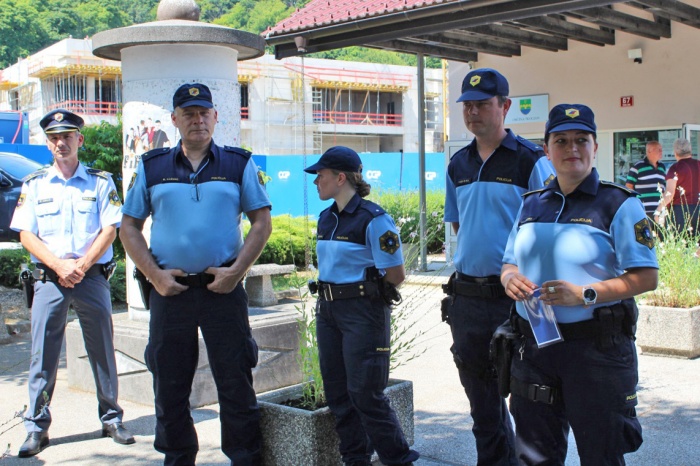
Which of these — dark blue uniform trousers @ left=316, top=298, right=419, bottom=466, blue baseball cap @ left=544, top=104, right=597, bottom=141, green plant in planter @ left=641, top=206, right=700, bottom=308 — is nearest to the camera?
blue baseball cap @ left=544, top=104, right=597, bottom=141

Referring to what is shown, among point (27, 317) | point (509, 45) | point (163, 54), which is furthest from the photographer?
point (509, 45)

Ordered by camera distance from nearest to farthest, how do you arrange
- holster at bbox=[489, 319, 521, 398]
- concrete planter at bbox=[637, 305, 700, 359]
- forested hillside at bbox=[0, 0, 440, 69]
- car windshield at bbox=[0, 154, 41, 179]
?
holster at bbox=[489, 319, 521, 398]
concrete planter at bbox=[637, 305, 700, 359]
car windshield at bbox=[0, 154, 41, 179]
forested hillside at bbox=[0, 0, 440, 69]

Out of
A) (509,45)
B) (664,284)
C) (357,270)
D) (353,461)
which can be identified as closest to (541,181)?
(357,270)

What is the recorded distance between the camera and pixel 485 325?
3.90m

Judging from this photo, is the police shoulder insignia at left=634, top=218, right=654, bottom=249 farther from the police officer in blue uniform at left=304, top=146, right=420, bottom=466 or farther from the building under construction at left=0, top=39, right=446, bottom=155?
the building under construction at left=0, top=39, right=446, bottom=155

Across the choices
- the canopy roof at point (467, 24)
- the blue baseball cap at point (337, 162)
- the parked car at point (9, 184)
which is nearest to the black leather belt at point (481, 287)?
the blue baseball cap at point (337, 162)

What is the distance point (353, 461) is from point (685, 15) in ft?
29.4

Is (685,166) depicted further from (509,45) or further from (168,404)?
(168,404)

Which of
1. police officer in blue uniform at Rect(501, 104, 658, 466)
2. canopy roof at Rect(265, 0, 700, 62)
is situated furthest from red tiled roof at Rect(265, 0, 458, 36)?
police officer in blue uniform at Rect(501, 104, 658, 466)

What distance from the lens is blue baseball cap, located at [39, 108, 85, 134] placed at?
5273mm

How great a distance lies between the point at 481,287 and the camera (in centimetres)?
391

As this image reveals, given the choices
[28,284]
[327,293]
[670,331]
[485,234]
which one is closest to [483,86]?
[485,234]

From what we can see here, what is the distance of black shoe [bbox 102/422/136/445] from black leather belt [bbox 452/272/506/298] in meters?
2.45

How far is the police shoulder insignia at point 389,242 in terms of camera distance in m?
4.16
